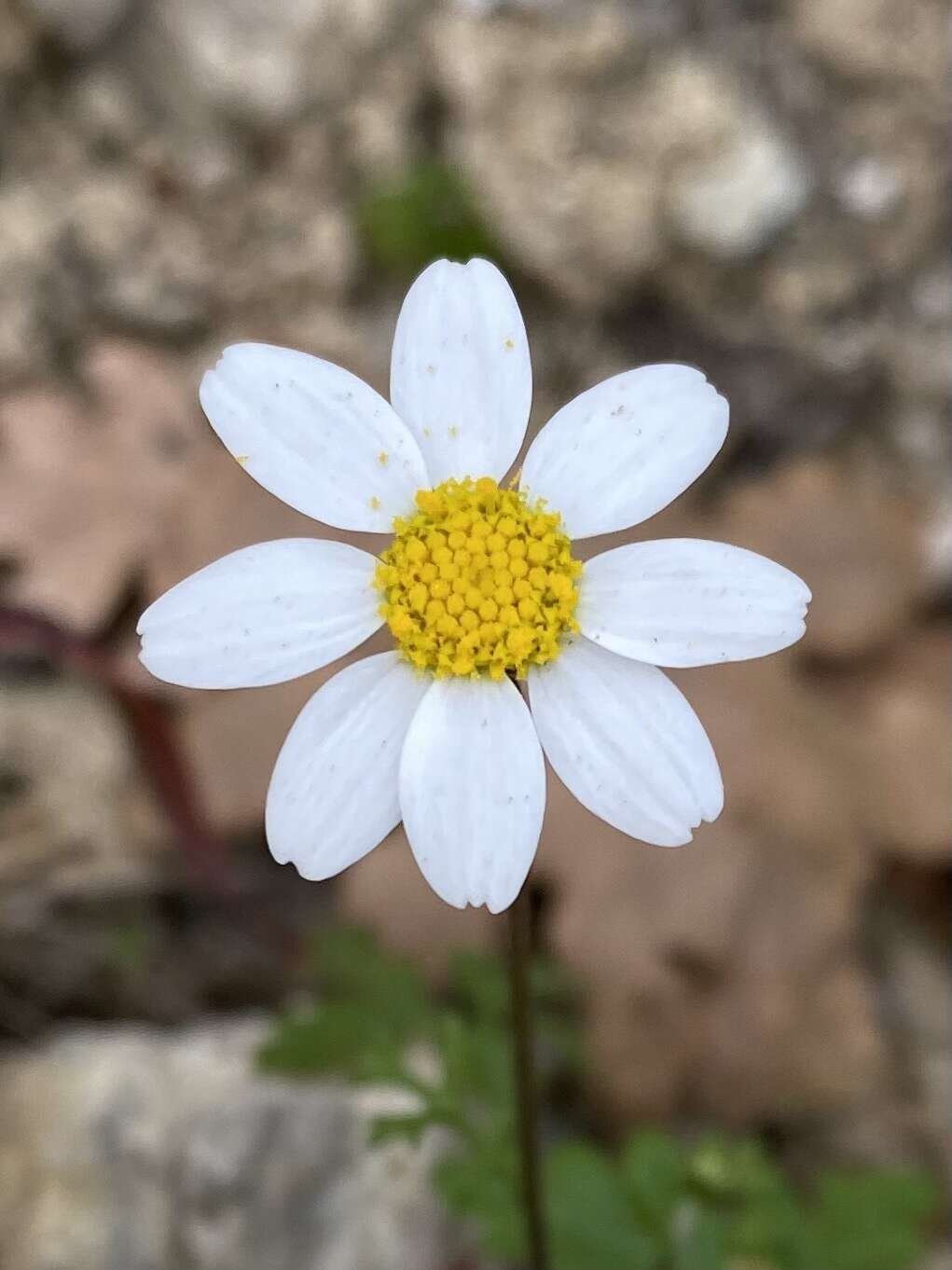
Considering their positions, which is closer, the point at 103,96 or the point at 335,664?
the point at 335,664

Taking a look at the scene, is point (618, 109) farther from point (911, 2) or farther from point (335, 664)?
point (335, 664)

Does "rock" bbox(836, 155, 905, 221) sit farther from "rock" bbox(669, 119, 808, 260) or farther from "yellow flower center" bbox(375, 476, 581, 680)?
"yellow flower center" bbox(375, 476, 581, 680)

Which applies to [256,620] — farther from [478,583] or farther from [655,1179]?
[655,1179]

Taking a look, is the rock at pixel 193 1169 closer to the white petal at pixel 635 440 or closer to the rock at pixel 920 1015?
the rock at pixel 920 1015

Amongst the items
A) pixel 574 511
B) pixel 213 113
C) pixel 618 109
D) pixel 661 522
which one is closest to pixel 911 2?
pixel 618 109

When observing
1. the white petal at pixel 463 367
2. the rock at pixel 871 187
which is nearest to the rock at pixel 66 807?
the white petal at pixel 463 367

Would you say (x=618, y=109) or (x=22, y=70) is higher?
(x=22, y=70)

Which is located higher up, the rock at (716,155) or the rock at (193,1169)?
the rock at (716,155)
